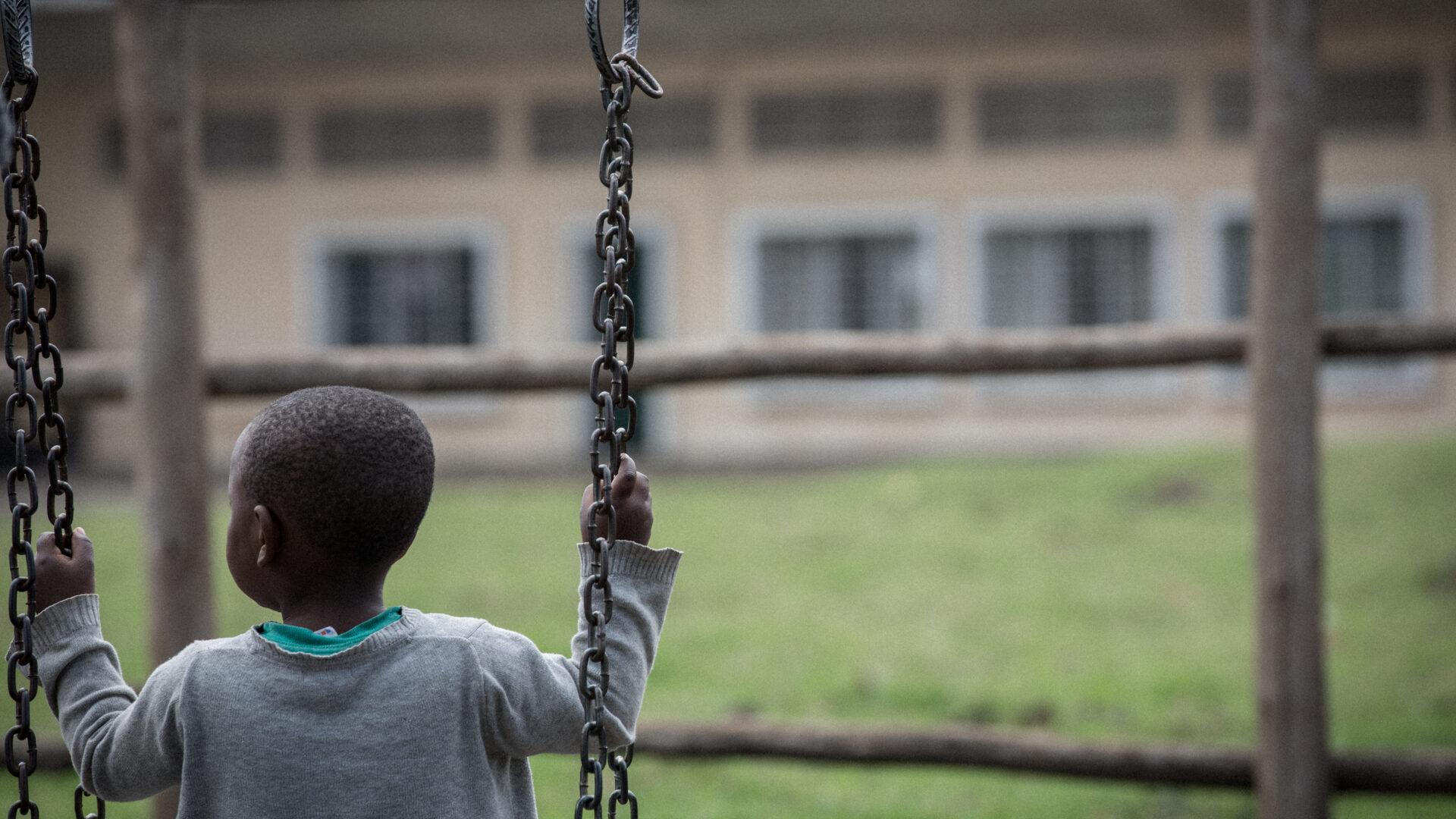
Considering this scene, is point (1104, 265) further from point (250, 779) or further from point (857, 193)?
point (250, 779)

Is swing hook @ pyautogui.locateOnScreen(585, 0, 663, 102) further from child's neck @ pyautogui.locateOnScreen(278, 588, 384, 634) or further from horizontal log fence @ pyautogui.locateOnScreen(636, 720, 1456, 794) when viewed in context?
horizontal log fence @ pyautogui.locateOnScreen(636, 720, 1456, 794)

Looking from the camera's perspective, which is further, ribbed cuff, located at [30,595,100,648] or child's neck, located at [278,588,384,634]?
ribbed cuff, located at [30,595,100,648]

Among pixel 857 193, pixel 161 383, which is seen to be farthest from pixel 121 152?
pixel 161 383

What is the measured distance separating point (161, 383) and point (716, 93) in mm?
10466

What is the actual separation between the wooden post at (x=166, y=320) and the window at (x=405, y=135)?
1048cm

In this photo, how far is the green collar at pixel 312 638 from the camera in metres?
1.63

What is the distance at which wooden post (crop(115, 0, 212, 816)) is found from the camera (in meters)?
3.36

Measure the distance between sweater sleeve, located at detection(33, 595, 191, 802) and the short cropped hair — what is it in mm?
270

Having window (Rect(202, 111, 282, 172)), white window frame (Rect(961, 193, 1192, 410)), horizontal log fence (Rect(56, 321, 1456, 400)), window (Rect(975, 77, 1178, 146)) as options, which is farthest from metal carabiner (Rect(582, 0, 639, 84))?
window (Rect(202, 111, 282, 172))

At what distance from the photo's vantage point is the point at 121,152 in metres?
13.5

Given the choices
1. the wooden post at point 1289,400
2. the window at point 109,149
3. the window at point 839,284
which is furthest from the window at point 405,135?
the wooden post at point 1289,400

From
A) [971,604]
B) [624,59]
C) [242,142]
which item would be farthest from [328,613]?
[242,142]

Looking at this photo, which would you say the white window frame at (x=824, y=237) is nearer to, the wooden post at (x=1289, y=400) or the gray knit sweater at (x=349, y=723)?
the wooden post at (x=1289, y=400)

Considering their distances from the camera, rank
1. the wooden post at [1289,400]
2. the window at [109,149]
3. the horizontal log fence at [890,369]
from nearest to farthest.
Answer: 1. the wooden post at [1289,400]
2. the horizontal log fence at [890,369]
3. the window at [109,149]
